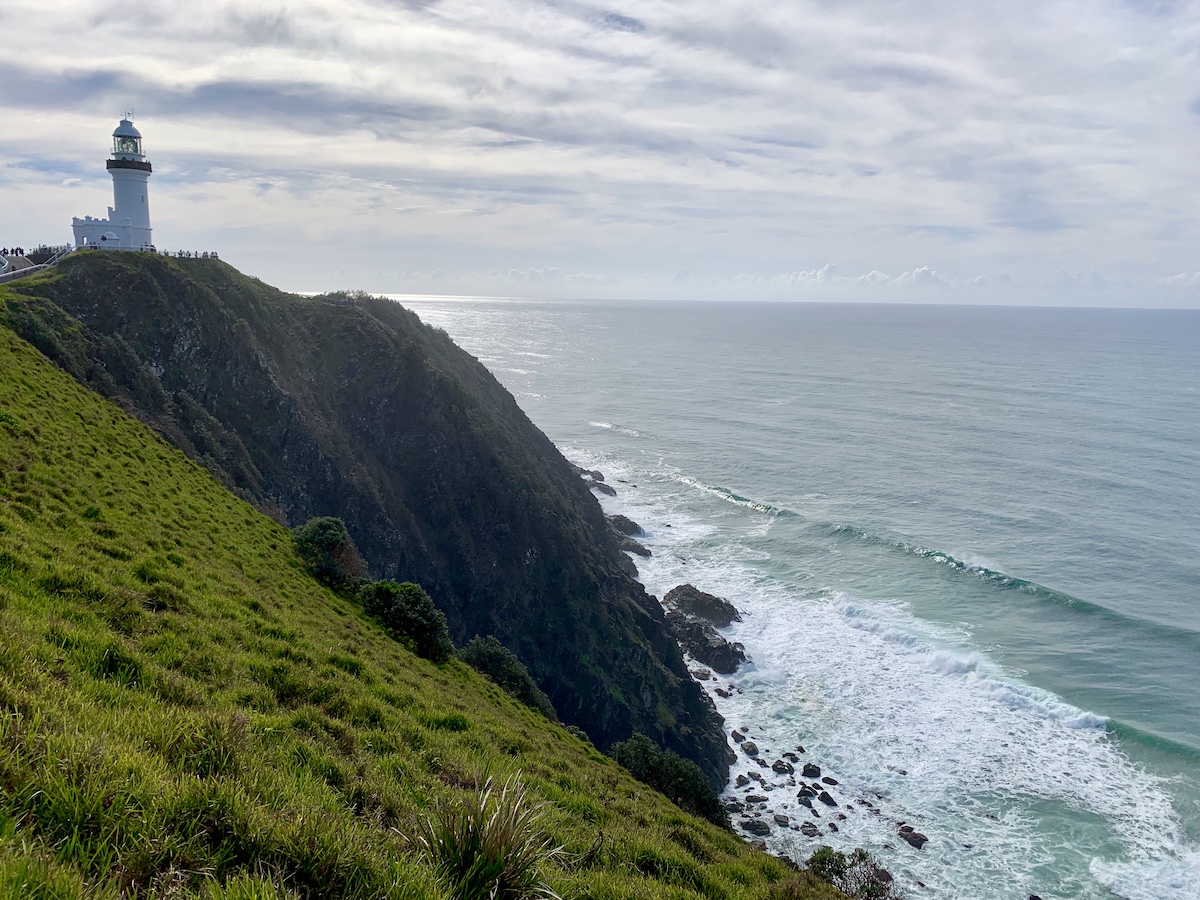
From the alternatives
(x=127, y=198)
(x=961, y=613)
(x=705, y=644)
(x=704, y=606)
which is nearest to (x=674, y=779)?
(x=705, y=644)

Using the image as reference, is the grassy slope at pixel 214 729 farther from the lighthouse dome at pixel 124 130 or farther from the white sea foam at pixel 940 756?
the lighthouse dome at pixel 124 130

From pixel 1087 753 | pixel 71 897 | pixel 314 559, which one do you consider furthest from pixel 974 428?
pixel 71 897

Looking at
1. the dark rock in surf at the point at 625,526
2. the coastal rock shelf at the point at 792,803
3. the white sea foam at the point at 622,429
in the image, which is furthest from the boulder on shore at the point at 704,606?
the white sea foam at the point at 622,429

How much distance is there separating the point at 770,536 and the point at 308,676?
195ft

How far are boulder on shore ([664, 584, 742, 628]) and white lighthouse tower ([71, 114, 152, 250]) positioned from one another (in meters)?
54.5

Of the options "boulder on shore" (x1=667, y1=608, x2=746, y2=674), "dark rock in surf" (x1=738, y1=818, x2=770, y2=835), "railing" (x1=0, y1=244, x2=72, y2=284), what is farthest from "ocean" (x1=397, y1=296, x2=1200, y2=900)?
"railing" (x1=0, y1=244, x2=72, y2=284)

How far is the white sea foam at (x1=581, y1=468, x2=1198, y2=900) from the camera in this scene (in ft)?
101

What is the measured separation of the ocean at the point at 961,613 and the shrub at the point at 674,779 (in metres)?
9.04

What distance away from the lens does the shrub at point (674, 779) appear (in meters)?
25.8

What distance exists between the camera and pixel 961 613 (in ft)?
170

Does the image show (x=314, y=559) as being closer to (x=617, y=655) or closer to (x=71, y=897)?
(x=617, y=655)

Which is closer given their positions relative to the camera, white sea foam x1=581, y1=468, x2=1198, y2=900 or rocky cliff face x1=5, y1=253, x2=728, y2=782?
white sea foam x1=581, y1=468, x2=1198, y2=900

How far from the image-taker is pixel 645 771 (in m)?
26.5

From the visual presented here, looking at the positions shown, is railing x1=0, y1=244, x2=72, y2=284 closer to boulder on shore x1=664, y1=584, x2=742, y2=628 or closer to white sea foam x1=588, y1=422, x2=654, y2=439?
boulder on shore x1=664, y1=584, x2=742, y2=628
